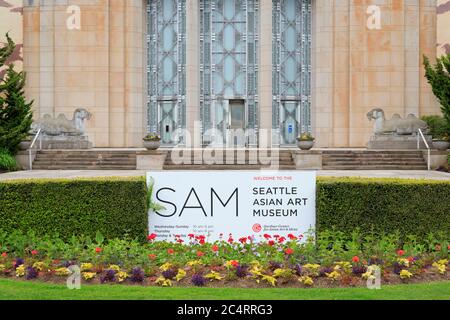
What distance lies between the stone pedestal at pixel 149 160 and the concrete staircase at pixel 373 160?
6553 millimetres

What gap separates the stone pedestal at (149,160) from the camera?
26.2 metres

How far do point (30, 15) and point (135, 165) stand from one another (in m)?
13.8

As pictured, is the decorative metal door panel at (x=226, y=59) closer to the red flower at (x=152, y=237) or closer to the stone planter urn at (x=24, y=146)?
the stone planter urn at (x=24, y=146)

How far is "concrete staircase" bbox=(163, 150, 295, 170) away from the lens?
26.0 meters

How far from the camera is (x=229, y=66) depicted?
36.5 meters

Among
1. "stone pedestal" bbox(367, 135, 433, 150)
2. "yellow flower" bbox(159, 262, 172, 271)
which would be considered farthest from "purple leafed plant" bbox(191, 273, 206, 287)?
"stone pedestal" bbox(367, 135, 433, 150)

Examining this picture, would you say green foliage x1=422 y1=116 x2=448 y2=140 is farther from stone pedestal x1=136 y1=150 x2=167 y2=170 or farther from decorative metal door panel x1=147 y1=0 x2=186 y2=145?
decorative metal door panel x1=147 y1=0 x2=186 y2=145

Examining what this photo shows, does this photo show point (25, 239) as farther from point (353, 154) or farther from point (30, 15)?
point (30, 15)

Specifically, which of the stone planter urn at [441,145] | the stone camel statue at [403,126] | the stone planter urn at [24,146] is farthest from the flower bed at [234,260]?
the stone camel statue at [403,126]

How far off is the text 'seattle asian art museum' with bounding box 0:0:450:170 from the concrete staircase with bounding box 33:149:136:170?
707 cm

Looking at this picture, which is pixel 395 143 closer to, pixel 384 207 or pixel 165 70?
pixel 165 70

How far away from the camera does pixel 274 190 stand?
11.3 m

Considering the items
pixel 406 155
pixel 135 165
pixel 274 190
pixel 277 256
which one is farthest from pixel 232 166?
pixel 277 256

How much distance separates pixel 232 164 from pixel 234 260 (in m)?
17.1
